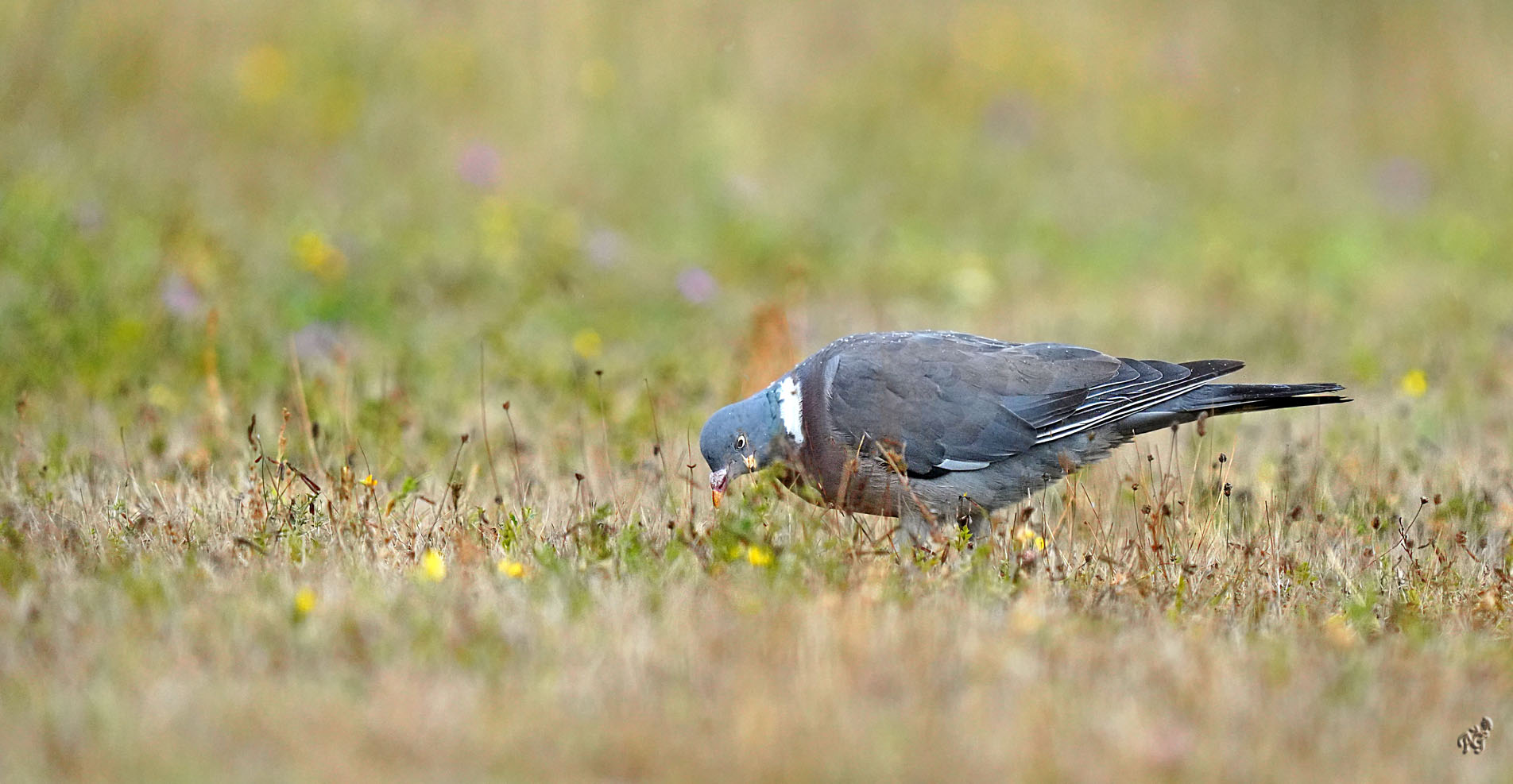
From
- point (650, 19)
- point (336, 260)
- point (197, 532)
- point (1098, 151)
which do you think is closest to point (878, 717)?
point (197, 532)

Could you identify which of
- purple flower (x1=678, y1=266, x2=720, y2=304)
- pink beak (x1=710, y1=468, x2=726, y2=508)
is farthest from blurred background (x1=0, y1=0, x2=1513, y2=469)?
pink beak (x1=710, y1=468, x2=726, y2=508)

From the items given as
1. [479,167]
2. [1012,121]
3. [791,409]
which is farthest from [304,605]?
[1012,121]

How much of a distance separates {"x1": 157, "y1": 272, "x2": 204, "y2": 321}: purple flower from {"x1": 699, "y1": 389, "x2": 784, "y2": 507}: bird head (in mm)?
3138

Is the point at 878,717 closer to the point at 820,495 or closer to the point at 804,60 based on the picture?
the point at 820,495

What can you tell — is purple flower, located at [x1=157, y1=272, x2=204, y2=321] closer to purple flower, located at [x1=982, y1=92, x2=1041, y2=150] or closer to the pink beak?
the pink beak

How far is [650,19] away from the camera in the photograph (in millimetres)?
10766

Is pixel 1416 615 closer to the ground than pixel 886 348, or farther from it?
closer to the ground

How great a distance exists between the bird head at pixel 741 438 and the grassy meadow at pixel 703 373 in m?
0.14

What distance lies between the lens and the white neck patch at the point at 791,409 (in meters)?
4.51

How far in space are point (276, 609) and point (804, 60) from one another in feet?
28.8

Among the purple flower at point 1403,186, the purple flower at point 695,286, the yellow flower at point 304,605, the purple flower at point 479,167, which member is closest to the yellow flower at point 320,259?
the purple flower at point 695,286

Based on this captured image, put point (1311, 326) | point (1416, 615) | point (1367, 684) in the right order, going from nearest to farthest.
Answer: point (1367, 684) < point (1416, 615) < point (1311, 326)

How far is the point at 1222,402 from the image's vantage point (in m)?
4.47

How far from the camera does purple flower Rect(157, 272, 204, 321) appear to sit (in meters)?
6.47
